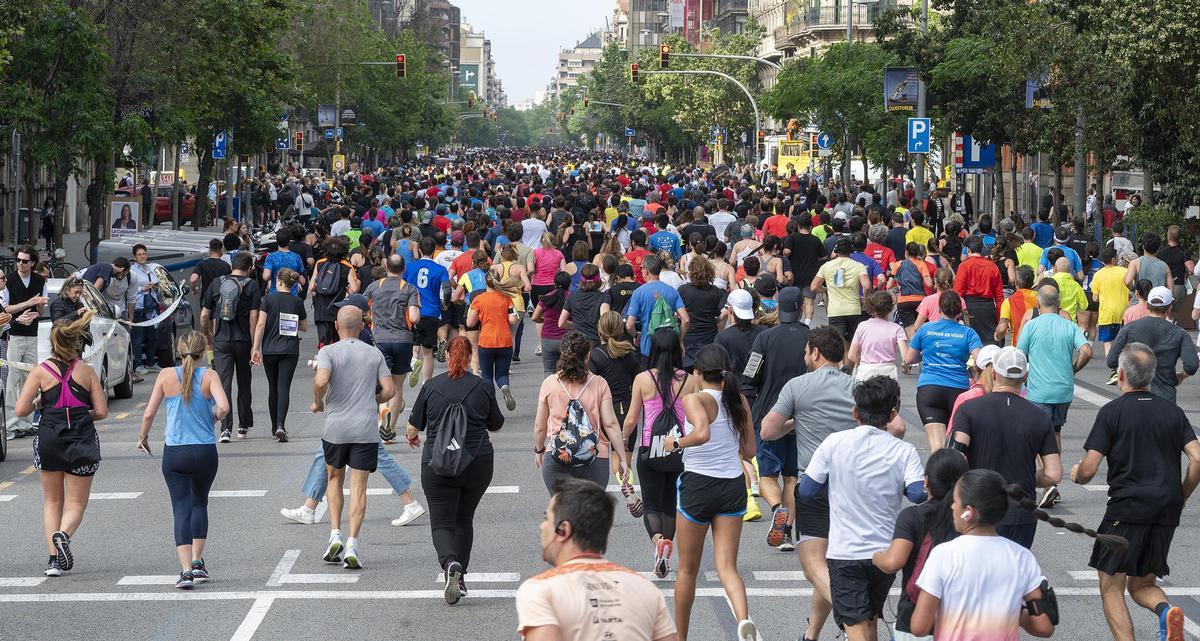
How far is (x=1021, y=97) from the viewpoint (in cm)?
3766

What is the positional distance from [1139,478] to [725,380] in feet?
6.57

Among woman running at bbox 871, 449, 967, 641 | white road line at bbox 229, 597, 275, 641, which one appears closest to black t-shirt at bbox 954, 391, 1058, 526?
woman running at bbox 871, 449, 967, 641

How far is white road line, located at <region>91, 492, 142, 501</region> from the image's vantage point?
41.0ft

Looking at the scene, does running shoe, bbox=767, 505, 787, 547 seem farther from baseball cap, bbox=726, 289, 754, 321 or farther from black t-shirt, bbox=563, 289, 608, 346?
black t-shirt, bbox=563, 289, 608, 346

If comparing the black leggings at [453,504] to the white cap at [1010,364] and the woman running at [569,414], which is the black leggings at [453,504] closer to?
the woman running at [569,414]

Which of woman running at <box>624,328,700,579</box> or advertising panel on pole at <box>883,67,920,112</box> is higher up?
advertising panel on pole at <box>883,67,920,112</box>

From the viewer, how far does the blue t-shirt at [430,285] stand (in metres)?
17.1

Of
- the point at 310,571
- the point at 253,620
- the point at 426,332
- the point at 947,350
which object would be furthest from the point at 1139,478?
the point at 426,332

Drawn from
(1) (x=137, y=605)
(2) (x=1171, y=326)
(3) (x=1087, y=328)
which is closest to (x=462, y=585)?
(1) (x=137, y=605)

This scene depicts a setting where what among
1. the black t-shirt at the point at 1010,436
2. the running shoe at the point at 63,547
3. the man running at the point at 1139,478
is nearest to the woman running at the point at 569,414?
the black t-shirt at the point at 1010,436

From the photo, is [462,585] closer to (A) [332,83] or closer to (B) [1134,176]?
(B) [1134,176]

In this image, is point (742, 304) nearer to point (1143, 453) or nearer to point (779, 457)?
point (779, 457)

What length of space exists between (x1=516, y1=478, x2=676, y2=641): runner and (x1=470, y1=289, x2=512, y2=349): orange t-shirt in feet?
34.3

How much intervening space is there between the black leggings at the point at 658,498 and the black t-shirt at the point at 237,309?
685 centimetres
